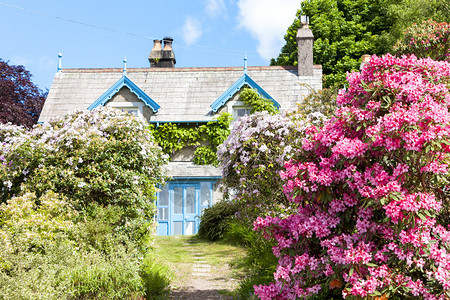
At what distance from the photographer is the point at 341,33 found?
29828 millimetres

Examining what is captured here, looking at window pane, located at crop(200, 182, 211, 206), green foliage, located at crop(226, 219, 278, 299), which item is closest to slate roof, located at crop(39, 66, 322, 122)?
window pane, located at crop(200, 182, 211, 206)

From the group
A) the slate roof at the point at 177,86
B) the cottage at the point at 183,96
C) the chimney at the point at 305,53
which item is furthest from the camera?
the chimney at the point at 305,53

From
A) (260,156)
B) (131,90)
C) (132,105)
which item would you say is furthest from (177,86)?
(260,156)

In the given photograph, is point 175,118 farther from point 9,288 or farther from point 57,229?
point 9,288

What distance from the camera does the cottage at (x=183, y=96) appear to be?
19.2m

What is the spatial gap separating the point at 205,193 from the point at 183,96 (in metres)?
4.92

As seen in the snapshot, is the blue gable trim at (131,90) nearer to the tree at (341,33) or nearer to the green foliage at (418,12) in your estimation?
the tree at (341,33)

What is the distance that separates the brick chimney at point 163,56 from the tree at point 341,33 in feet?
26.1

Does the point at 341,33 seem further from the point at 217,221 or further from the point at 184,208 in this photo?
the point at 217,221

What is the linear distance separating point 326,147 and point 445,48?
10642 mm

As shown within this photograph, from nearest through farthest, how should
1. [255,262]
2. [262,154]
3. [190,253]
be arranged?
[255,262], [262,154], [190,253]

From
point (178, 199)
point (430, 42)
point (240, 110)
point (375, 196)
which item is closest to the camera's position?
point (375, 196)

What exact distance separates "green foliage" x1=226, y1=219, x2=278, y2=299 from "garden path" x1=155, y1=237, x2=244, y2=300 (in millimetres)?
340

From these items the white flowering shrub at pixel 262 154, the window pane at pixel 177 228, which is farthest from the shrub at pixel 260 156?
the window pane at pixel 177 228
